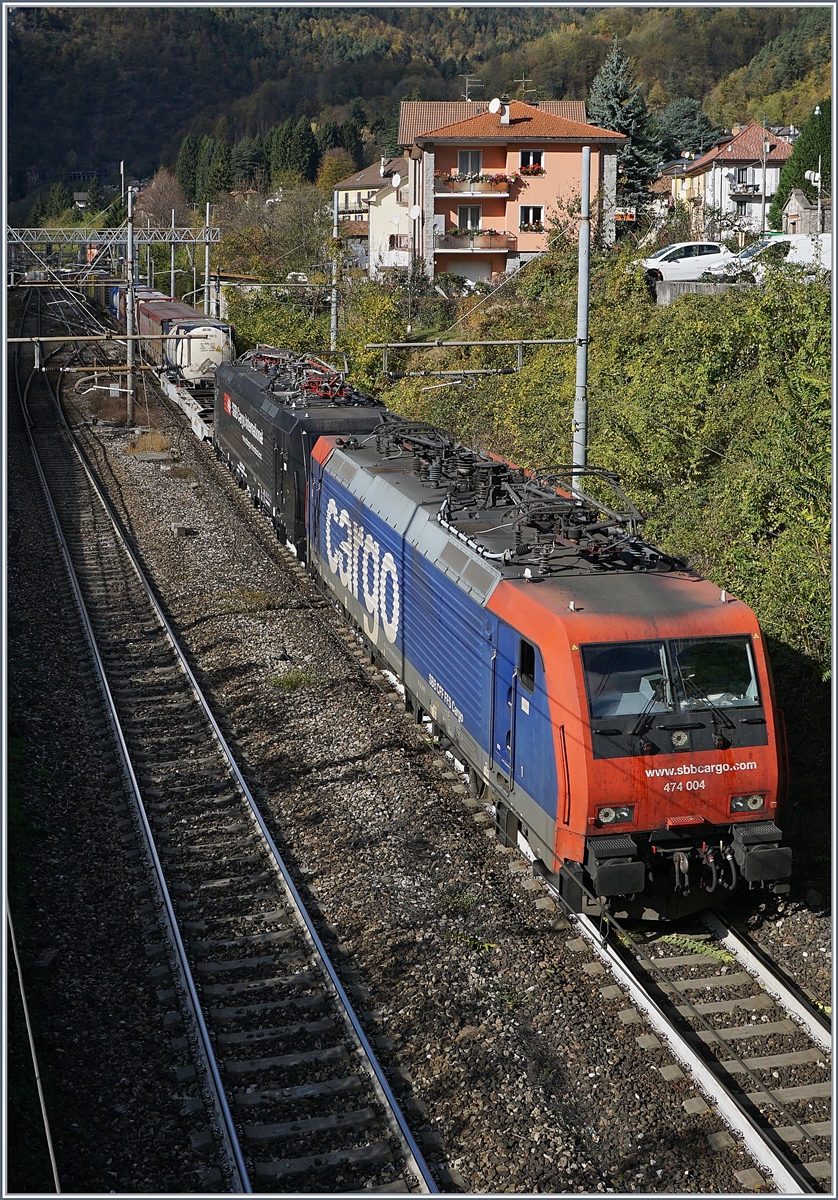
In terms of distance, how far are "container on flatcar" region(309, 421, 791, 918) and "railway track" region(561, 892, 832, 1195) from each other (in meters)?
0.37

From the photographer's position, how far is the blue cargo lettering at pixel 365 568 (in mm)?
14125

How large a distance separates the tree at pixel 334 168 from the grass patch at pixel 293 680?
86133 mm

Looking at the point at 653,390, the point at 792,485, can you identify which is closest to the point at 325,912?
the point at 792,485

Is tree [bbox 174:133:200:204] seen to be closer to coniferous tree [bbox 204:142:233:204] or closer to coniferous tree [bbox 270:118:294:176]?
coniferous tree [bbox 204:142:233:204]

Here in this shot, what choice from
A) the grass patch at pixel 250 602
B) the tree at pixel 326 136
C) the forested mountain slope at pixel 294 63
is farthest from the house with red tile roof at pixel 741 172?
the tree at pixel 326 136

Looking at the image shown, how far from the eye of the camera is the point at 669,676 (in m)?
9.38

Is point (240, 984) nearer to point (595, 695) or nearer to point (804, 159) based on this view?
point (595, 695)

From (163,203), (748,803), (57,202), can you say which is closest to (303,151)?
(163,203)

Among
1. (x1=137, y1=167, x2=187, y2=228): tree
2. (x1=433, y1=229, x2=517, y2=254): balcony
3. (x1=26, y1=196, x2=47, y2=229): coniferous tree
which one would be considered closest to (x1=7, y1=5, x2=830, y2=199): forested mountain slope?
(x1=26, y1=196, x2=47, y2=229): coniferous tree

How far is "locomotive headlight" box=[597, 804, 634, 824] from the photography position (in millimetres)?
9109

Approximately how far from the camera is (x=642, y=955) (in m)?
9.12

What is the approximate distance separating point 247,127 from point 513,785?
148352 mm

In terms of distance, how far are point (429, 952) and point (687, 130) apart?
81.4 meters

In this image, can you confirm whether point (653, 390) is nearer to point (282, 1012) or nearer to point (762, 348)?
point (762, 348)
